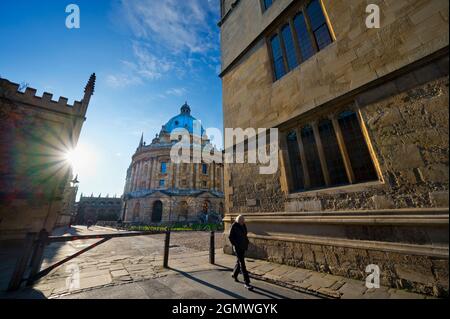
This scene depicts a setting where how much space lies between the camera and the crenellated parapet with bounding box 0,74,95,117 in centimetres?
1053

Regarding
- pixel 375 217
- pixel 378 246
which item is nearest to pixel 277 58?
pixel 375 217

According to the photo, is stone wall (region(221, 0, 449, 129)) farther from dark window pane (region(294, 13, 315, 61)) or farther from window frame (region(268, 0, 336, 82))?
dark window pane (region(294, 13, 315, 61))

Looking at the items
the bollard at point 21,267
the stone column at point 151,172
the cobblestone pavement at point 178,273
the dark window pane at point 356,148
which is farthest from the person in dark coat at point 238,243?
the stone column at point 151,172

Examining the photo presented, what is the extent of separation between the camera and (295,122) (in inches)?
226

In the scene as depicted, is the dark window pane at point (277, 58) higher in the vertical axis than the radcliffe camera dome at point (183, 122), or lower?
lower

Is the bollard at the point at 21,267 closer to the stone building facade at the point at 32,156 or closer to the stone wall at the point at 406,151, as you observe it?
the stone wall at the point at 406,151

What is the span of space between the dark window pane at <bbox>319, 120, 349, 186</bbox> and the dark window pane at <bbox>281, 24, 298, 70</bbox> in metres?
2.56

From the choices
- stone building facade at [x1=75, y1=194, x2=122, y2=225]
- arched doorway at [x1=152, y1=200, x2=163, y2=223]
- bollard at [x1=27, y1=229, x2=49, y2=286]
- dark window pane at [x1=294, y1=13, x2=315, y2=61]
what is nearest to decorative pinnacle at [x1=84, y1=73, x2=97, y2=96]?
bollard at [x1=27, y1=229, x2=49, y2=286]

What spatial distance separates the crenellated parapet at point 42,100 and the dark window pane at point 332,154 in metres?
14.9

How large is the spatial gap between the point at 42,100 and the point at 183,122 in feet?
137

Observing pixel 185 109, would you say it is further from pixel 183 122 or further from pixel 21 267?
pixel 21 267

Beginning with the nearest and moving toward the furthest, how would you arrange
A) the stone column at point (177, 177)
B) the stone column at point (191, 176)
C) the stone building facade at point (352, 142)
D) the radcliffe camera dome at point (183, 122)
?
the stone building facade at point (352, 142)
the stone column at point (177, 177)
the stone column at point (191, 176)
the radcliffe camera dome at point (183, 122)

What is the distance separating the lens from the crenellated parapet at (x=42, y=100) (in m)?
10.5
